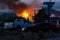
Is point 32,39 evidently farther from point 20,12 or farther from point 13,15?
point 20,12

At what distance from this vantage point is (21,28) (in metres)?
23.3

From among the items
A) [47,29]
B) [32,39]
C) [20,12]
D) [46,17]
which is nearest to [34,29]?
[47,29]

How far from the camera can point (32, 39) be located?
13.8 m

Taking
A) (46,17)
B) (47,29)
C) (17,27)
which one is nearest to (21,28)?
(17,27)

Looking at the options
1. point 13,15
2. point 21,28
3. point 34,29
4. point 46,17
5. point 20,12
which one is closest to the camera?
point 34,29

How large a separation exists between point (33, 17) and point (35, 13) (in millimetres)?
1016

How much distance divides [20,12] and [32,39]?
105 ft

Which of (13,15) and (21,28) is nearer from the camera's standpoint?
(21,28)

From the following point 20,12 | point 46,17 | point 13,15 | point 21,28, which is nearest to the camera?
point 21,28

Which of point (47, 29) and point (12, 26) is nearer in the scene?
point (47, 29)

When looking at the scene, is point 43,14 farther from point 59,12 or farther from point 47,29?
point 47,29

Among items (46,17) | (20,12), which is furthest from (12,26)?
(20,12)

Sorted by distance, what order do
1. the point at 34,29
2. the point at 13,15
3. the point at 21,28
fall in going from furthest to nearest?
the point at 13,15
the point at 21,28
the point at 34,29

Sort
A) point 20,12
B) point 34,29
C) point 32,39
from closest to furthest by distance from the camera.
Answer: point 32,39 < point 34,29 < point 20,12
